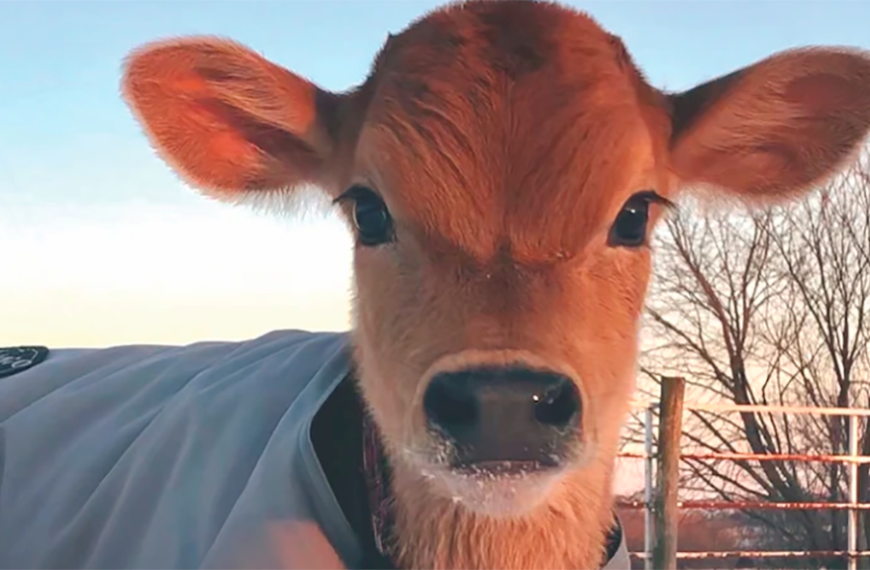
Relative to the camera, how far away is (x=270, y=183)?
11.1 feet

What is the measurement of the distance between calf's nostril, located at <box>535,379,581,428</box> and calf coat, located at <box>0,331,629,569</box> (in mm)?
556

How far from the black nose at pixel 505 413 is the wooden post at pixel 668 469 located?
5999mm

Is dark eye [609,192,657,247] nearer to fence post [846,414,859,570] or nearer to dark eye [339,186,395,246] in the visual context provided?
dark eye [339,186,395,246]

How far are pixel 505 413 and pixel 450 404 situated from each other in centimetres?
12

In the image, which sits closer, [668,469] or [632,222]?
[632,222]

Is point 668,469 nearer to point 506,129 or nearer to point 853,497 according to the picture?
point 853,497

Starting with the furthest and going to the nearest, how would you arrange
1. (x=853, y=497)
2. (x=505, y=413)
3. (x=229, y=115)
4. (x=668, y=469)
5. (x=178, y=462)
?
(x=853, y=497) < (x=668, y=469) < (x=229, y=115) < (x=178, y=462) < (x=505, y=413)

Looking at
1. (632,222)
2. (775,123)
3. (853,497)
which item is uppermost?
(775,123)

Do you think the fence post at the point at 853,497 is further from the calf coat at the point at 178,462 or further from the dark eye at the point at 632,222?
the dark eye at the point at 632,222

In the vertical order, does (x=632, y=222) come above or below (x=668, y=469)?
above

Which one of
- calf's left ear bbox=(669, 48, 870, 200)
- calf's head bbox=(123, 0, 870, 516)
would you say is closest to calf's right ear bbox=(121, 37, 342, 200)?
calf's head bbox=(123, 0, 870, 516)

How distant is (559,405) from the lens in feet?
7.37

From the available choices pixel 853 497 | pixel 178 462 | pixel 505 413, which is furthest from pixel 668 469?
pixel 505 413

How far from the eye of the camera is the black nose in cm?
216
